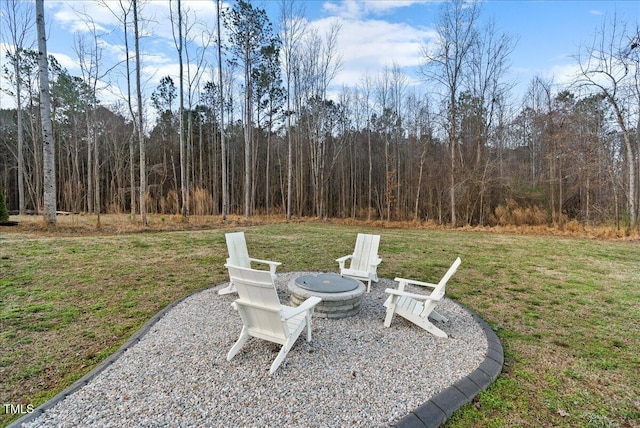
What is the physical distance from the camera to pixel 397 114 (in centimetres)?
1902

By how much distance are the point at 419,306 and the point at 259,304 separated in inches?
77.9

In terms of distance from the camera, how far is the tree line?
1198 cm

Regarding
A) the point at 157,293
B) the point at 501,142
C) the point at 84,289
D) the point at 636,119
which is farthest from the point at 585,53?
the point at 84,289

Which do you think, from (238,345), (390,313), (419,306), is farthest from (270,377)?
(419,306)

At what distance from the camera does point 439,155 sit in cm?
1786

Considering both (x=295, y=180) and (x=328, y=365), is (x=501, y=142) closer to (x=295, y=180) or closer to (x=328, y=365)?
(x=295, y=180)

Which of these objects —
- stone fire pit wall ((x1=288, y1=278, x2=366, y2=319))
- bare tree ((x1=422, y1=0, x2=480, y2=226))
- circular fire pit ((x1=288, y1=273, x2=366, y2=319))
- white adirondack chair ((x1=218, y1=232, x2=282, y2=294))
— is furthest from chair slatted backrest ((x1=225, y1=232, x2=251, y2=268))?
bare tree ((x1=422, y1=0, x2=480, y2=226))

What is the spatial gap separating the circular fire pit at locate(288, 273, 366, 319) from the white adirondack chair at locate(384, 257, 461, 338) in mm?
422

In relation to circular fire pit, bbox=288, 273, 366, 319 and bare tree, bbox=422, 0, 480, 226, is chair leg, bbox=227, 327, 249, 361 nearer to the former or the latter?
circular fire pit, bbox=288, 273, 366, 319

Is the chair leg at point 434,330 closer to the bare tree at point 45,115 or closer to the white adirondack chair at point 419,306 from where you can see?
the white adirondack chair at point 419,306

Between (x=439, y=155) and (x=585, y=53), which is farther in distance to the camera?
(x=439, y=155)

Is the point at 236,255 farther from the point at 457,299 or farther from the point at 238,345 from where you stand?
the point at 457,299

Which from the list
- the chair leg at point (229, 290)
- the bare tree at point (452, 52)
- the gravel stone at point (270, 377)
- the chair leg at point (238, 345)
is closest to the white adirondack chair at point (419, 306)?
the gravel stone at point (270, 377)

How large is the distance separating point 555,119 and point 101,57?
20.2 m
